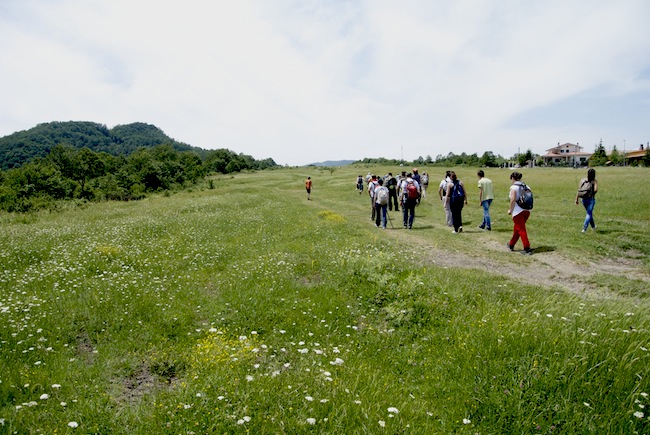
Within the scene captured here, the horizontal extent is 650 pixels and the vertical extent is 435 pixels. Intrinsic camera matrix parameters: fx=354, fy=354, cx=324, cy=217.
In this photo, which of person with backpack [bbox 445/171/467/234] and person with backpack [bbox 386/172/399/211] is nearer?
person with backpack [bbox 445/171/467/234]

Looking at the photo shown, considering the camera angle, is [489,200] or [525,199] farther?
[489,200]

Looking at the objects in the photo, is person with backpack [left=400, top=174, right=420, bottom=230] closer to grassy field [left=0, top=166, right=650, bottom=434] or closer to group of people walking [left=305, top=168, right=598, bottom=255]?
group of people walking [left=305, top=168, right=598, bottom=255]

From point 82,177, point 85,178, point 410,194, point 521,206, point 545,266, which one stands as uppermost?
point 82,177

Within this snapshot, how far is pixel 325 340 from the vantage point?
Result: 6.60m

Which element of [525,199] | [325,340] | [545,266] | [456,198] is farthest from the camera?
[456,198]

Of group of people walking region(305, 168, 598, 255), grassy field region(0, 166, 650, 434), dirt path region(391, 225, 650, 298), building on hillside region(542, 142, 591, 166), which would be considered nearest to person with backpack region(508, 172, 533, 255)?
group of people walking region(305, 168, 598, 255)

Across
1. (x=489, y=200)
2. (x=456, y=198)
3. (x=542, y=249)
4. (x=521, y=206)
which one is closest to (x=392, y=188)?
(x=489, y=200)

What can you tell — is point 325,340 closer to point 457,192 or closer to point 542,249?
point 542,249

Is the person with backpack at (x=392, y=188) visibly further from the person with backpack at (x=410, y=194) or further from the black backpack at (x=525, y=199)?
the black backpack at (x=525, y=199)

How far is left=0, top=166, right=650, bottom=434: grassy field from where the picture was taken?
4.31 m

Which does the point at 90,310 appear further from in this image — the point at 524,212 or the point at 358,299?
the point at 524,212

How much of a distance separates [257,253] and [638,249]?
13.9m

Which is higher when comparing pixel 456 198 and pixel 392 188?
pixel 392 188

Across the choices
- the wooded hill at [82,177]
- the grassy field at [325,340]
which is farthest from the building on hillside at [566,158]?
the grassy field at [325,340]
